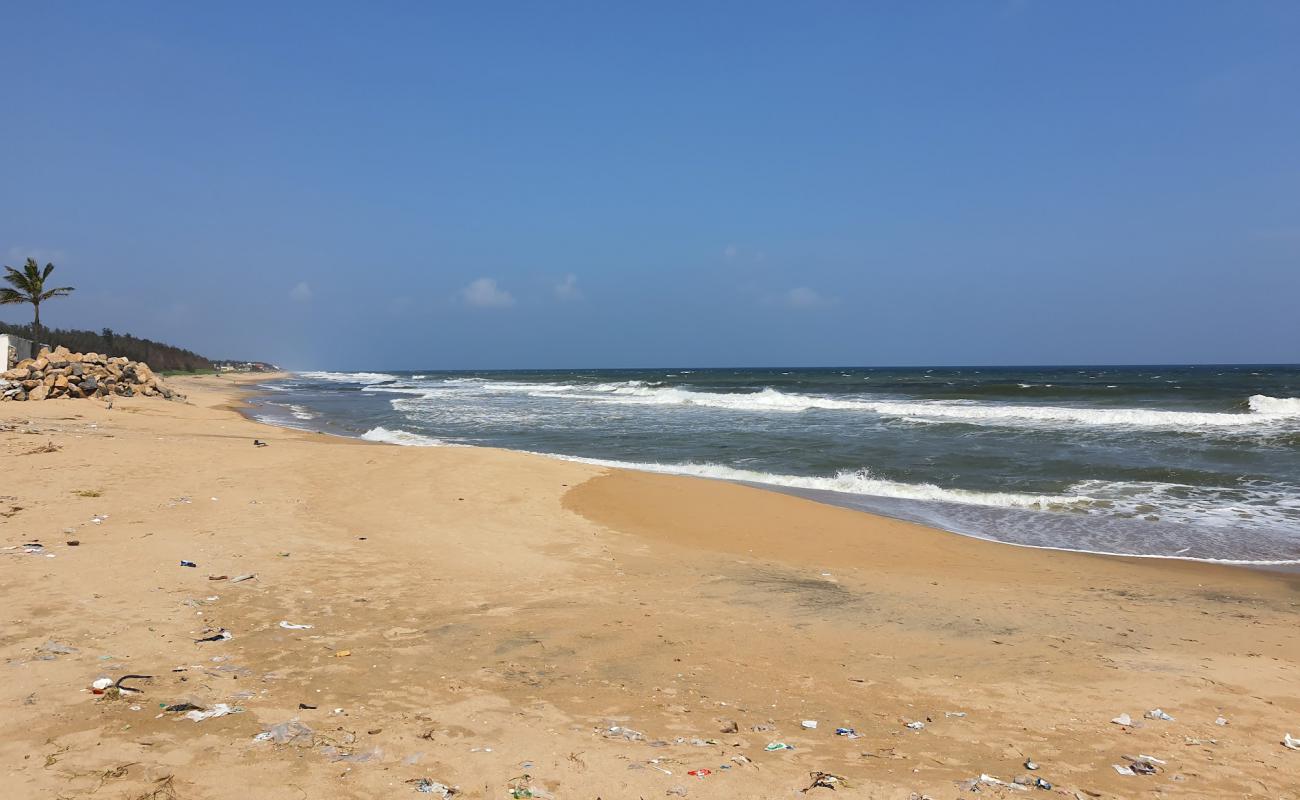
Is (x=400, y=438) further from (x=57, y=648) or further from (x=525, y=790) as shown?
(x=525, y=790)

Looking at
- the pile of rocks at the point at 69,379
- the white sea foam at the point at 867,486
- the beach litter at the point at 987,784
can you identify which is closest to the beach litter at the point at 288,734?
the beach litter at the point at 987,784

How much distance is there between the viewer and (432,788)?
119 inches

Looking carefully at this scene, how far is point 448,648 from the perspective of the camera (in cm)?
471

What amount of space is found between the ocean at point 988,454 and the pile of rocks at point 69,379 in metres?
4.32

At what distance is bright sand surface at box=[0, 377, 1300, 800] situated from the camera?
3264 millimetres

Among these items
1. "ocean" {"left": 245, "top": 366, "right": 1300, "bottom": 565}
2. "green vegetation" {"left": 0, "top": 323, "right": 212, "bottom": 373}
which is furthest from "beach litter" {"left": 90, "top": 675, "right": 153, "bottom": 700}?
"green vegetation" {"left": 0, "top": 323, "right": 212, "bottom": 373}

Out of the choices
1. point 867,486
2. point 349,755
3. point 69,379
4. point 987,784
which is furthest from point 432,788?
point 69,379

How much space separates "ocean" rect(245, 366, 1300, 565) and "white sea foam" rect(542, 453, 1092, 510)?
4 cm

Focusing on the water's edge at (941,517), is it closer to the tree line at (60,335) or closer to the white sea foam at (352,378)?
the tree line at (60,335)

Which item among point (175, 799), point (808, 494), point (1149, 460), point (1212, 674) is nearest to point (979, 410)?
point (1149, 460)

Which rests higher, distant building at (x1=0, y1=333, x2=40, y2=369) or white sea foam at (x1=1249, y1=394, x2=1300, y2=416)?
distant building at (x1=0, y1=333, x2=40, y2=369)

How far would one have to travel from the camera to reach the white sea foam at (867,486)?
12.2 metres

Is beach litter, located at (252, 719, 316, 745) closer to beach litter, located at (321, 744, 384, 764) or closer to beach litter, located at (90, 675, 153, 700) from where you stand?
beach litter, located at (321, 744, 384, 764)

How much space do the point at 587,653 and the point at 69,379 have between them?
22.4m
